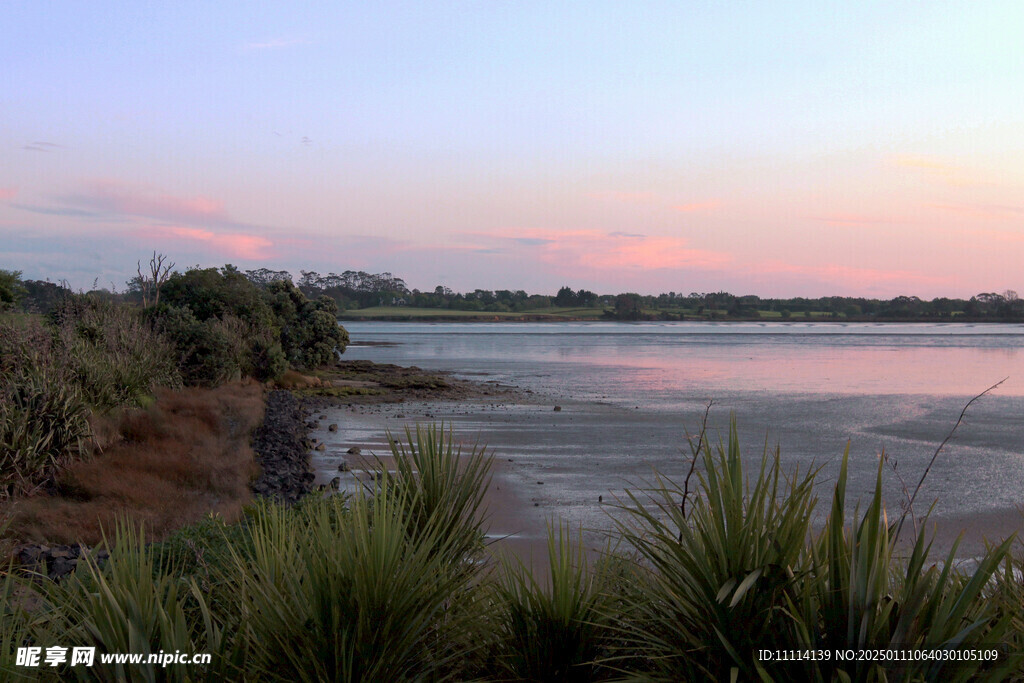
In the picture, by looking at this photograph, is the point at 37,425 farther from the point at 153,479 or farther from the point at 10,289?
the point at 10,289

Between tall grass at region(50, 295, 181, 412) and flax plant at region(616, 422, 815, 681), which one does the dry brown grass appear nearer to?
tall grass at region(50, 295, 181, 412)

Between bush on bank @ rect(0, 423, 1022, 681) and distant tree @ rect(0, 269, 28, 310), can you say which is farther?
distant tree @ rect(0, 269, 28, 310)

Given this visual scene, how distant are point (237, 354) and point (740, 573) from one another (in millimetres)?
27028

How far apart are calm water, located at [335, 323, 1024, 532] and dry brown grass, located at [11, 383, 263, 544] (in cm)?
569

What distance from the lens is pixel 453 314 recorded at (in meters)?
161

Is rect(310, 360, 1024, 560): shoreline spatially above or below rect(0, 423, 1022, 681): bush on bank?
below

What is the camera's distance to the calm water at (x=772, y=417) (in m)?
14.8

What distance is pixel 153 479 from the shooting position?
12.1 meters

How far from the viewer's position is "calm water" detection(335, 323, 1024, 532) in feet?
48.5

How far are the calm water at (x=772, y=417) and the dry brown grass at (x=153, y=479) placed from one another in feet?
18.7

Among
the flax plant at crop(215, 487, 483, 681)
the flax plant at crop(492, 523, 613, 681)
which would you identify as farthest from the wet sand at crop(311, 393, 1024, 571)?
the flax plant at crop(215, 487, 483, 681)

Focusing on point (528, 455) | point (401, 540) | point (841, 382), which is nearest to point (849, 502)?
point (528, 455)

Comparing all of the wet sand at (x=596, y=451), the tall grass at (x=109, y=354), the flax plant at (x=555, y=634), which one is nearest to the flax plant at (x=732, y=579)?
the flax plant at (x=555, y=634)
